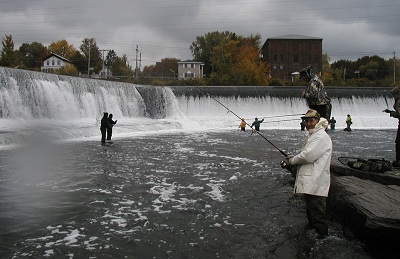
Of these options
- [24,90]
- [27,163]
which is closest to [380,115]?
[24,90]

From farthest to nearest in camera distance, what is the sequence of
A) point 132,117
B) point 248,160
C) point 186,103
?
point 186,103, point 132,117, point 248,160

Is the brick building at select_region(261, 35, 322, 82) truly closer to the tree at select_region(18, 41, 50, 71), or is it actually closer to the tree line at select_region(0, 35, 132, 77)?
the tree line at select_region(0, 35, 132, 77)

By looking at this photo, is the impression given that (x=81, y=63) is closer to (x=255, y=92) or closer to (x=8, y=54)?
(x=8, y=54)

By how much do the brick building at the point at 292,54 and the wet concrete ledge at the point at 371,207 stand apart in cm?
7585

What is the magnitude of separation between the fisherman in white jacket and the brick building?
7699 centimetres

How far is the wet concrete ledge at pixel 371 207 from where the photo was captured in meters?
4.01

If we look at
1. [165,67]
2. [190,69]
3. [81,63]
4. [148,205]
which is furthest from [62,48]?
[148,205]

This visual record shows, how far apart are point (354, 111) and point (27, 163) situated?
39.4m

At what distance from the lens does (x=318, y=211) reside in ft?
15.3

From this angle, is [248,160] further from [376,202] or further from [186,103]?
[186,103]

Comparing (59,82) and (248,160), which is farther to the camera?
(59,82)

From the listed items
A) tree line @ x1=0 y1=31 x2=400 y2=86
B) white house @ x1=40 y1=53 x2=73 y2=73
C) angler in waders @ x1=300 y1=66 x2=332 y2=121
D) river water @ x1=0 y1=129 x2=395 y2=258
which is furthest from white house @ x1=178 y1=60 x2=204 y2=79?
angler in waders @ x1=300 y1=66 x2=332 y2=121

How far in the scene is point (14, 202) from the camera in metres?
6.25

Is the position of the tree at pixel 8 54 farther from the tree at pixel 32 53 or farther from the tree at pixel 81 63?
the tree at pixel 32 53
